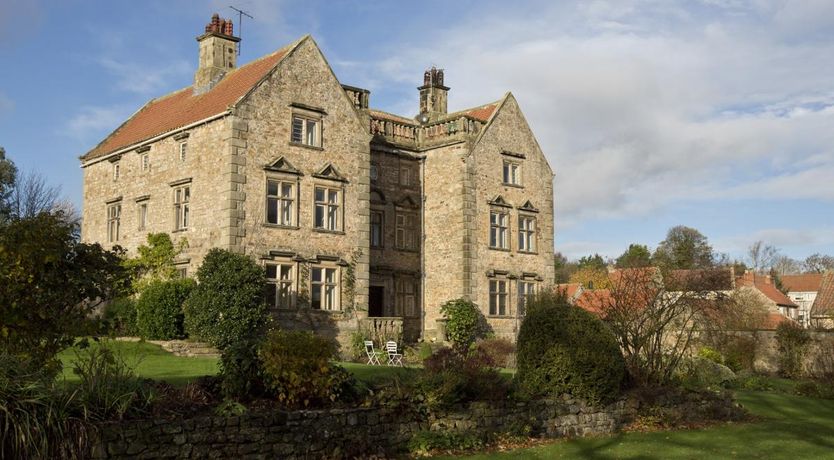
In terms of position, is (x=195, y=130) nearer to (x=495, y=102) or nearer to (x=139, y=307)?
(x=139, y=307)

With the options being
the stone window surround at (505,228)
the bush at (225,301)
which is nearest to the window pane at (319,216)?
the bush at (225,301)

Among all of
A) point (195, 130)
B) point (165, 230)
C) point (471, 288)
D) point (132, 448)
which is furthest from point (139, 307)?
point (132, 448)

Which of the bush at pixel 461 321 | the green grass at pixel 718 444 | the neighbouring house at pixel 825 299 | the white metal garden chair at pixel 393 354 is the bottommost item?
the green grass at pixel 718 444

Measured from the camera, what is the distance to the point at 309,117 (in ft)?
101

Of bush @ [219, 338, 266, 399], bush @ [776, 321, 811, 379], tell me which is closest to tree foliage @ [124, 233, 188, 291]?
bush @ [219, 338, 266, 399]

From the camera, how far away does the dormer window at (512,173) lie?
37.6m

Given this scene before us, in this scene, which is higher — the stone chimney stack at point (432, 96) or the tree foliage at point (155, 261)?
the stone chimney stack at point (432, 96)

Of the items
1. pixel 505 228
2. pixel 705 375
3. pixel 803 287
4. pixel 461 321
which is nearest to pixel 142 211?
pixel 461 321

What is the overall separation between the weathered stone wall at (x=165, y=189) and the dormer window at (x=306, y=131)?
278 cm

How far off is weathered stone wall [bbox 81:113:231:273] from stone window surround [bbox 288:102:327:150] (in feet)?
8.60

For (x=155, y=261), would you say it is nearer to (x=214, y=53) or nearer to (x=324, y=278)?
(x=324, y=278)

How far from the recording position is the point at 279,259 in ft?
95.9

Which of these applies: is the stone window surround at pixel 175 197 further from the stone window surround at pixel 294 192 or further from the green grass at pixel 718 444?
the green grass at pixel 718 444

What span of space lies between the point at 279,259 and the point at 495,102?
1450 centimetres
